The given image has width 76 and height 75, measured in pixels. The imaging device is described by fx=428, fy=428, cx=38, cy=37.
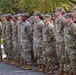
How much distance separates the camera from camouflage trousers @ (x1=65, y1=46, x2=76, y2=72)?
40.2ft

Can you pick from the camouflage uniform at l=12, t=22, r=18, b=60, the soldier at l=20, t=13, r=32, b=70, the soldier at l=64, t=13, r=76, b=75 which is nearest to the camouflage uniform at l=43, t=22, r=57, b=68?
the soldier at l=64, t=13, r=76, b=75

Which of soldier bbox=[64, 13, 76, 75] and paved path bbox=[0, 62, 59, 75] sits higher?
soldier bbox=[64, 13, 76, 75]

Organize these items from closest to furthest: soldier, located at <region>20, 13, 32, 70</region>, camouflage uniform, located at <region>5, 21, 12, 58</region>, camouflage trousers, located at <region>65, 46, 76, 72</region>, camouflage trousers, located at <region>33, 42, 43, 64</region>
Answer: camouflage trousers, located at <region>65, 46, 76, 72</region> < camouflage trousers, located at <region>33, 42, 43, 64</region> < soldier, located at <region>20, 13, 32, 70</region> < camouflage uniform, located at <region>5, 21, 12, 58</region>

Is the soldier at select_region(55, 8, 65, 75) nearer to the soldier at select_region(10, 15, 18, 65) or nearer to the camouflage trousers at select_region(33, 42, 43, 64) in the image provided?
the camouflage trousers at select_region(33, 42, 43, 64)

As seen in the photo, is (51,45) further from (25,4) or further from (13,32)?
(25,4)

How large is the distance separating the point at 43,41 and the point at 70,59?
6.86 ft

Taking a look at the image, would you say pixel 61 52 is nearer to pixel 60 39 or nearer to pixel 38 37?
pixel 60 39

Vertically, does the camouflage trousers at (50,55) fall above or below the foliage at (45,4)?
below

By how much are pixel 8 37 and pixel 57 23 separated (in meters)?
5.28

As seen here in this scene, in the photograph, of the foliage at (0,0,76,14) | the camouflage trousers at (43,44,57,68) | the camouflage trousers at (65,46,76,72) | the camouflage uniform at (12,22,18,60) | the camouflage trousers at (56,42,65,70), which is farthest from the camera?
the foliage at (0,0,76,14)

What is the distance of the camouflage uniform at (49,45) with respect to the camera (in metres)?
13.9

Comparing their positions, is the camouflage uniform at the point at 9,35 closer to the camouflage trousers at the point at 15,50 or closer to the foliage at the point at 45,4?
the camouflage trousers at the point at 15,50

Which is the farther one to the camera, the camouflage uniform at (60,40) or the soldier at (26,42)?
the soldier at (26,42)

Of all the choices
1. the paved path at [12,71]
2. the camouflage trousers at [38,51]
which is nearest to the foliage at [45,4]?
the paved path at [12,71]
